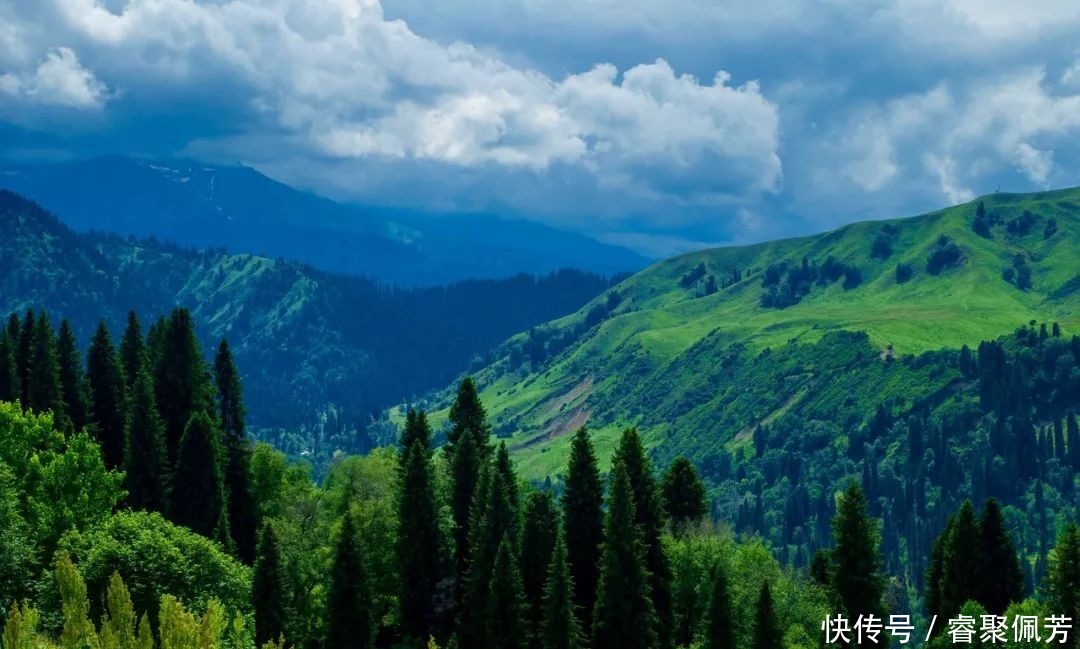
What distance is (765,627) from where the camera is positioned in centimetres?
8925

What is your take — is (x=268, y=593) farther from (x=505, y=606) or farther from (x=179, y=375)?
(x=179, y=375)

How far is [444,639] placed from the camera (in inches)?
4097

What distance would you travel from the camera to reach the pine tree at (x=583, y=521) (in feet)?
Answer: 339

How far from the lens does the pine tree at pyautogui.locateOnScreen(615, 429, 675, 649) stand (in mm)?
100000

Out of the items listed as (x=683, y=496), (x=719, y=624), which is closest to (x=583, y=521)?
(x=719, y=624)

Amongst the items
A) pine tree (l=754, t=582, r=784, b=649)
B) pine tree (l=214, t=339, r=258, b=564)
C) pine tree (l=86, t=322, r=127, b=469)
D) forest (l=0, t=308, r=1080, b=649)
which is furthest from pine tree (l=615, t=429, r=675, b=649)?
pine tree (l=86, t=322, r=127, b=469)

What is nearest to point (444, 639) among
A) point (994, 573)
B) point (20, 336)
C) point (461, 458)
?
point (461, 458)

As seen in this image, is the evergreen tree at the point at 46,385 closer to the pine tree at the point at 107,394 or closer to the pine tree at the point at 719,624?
the pine tree at the point at 107,394

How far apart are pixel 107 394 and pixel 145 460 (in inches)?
951

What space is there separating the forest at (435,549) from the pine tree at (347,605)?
0.51 ft

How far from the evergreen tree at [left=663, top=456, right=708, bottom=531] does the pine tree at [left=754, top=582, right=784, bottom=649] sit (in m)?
31.0

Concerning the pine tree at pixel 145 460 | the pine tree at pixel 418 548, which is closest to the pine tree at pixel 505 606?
the pine tree at pixel 418 548

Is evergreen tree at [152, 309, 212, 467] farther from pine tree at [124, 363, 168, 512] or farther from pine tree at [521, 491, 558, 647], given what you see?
pine tree at [521, 491, 558, 647]

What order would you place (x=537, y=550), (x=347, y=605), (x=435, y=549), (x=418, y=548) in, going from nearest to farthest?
(x=347, y=605)
(x=537, y=550)
(x=418, y=548)
(x=435, y=549)
